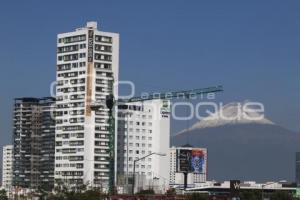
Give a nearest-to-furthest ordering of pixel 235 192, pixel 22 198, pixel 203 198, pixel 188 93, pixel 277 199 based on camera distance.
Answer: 1. pixel 203 198
2. pixel 235 192
3. pixel 277 199
4. pixel 22 198
5. pixel 188 93

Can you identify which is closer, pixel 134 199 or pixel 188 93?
pixel 134 199

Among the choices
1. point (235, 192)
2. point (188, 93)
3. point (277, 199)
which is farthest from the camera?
point (188, 93)

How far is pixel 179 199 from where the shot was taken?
10488 cm

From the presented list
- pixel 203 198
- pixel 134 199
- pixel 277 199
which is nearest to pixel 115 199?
pixel 134 199

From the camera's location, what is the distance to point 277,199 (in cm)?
15050

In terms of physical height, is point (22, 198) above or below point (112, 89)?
below

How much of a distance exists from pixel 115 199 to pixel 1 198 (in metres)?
56.2

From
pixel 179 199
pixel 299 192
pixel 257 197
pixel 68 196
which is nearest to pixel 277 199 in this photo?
pixel 257 197

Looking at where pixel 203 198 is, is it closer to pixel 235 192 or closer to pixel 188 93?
pixel 235 192

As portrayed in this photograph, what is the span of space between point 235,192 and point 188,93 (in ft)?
202

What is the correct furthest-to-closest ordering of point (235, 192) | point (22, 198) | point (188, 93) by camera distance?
1. point (188, 93)
2. point (22, 198)
3. point (235, 192)

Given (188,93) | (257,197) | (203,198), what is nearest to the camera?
(203,198)

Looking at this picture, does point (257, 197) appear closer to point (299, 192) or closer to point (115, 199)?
point (299, 192)

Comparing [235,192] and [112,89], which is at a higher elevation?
[112,89]
